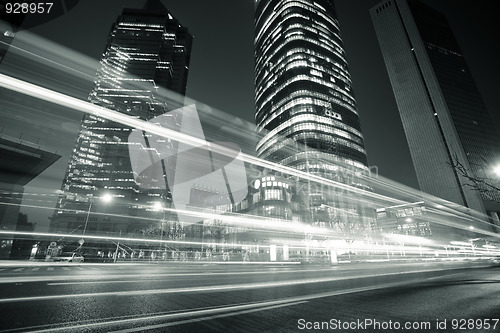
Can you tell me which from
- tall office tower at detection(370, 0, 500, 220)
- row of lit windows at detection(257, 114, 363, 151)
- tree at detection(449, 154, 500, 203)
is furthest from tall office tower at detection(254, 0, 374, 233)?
tree at detection(449, 154, 500, 203)

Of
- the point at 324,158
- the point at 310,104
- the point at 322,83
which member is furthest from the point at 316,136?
the point at 322,83

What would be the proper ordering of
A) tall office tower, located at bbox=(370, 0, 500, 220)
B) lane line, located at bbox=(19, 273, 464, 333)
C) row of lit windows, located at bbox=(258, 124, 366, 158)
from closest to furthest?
lane line, located at bbox=(19, 273, 464, 333)
row of lit windows, located at bbox=(258, 124, 366, 158)
tall office tower, located at bbox=(370, 0, 500, 220)

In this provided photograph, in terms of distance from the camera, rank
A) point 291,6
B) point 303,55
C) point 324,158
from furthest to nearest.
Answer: point 291,6
point 303,55
point 324,158

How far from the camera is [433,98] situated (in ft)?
426

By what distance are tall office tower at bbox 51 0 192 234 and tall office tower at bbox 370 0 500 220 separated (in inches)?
5580

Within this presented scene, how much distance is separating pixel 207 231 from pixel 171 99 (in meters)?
96.8

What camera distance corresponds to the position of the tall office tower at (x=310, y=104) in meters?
87.4

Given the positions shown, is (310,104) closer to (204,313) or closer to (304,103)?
(304,103)

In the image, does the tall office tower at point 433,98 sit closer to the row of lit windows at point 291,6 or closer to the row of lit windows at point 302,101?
the row of lit windows at point 291,6

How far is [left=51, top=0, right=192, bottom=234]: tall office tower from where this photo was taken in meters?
88.4

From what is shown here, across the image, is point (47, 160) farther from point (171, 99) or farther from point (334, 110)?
point (171, 99)

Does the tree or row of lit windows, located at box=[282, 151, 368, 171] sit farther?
row of lit windows, located at box=[282, 151, 368, 171]

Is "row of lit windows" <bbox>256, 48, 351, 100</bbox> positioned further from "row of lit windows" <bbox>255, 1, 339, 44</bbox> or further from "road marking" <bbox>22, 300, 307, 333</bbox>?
"road marking" <bbox>22, 300, 307, 333</bbox>

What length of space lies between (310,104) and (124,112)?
296 ft
